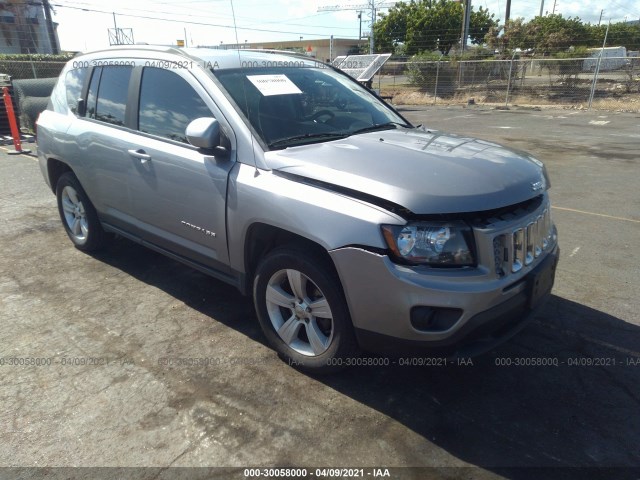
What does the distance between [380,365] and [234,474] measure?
1.16 m

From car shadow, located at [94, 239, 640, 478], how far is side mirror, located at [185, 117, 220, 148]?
1364mm

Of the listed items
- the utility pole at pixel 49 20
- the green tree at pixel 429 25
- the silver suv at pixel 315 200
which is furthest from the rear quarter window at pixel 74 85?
the green tree at pixel 429 25

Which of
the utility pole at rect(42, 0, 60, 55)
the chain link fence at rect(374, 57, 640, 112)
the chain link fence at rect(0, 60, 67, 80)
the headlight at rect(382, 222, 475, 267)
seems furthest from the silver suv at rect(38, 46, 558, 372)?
the utility pole at rect(42, 0, 60, 55)

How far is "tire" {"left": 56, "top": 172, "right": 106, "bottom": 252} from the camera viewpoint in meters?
4.57

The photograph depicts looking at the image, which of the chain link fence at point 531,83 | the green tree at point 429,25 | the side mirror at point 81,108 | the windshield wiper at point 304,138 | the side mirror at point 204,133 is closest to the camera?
the side mirror at point 204,133

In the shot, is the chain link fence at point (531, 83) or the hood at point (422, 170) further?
the chain link fence at point (531, 83)

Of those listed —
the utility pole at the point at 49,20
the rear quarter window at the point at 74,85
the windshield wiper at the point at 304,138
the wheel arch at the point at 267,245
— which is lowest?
the wheel arch at the point at 267,245

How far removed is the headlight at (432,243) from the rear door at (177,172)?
48.4 inches

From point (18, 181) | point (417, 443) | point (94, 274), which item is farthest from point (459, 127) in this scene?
point (417, 443)

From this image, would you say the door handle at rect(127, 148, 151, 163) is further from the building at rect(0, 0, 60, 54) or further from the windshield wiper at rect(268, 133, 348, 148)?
the building at rect(0, 0, 60, 54)

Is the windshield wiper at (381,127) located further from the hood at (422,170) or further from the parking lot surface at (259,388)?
the parking lot surface at (259,388)

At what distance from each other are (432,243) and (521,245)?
57cm

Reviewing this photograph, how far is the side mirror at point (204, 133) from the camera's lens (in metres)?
2.92

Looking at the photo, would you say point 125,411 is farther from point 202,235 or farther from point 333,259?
point 333,259
